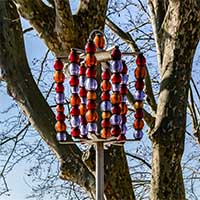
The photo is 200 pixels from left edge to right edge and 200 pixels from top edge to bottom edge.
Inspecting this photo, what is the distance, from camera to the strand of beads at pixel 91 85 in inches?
53.9

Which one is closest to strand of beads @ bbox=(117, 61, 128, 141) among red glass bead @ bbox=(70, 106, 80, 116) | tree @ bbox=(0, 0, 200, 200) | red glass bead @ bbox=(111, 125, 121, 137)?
red glass bead @ bbox=(111, 125, 121, 137)

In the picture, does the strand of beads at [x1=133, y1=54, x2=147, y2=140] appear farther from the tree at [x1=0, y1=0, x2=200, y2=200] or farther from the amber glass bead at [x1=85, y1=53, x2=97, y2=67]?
the tree at [x1=0, y1=0, x2=200, y2=200]

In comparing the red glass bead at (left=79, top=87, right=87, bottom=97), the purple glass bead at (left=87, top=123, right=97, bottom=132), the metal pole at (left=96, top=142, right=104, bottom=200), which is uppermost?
the red glass bead at (left=79, top=87, right=87, bottom=97)

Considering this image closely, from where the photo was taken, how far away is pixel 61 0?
1826mm

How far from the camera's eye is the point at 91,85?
1.37m

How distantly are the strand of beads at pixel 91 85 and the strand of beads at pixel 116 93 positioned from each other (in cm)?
5

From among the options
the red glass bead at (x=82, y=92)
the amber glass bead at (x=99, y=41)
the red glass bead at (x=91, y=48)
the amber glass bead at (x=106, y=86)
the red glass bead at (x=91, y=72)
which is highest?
the amber glass bead at (x=99, y=41)

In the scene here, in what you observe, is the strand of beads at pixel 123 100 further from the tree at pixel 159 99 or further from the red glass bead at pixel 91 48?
the tree at pixel 159 99

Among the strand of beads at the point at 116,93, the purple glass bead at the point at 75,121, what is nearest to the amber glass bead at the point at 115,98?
the strand of beads at the point at 116,93

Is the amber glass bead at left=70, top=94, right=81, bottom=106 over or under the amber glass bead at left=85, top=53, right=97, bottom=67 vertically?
A: under

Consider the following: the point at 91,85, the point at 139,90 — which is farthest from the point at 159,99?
the point at 91,85

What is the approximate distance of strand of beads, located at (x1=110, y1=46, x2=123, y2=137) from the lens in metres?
1.37

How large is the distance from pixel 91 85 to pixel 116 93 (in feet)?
0.22

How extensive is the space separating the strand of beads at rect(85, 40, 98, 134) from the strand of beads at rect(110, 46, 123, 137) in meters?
0.05
